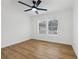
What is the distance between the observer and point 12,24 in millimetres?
4500

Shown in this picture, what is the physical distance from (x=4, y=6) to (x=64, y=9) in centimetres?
335

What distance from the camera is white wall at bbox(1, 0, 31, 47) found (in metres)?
3.96

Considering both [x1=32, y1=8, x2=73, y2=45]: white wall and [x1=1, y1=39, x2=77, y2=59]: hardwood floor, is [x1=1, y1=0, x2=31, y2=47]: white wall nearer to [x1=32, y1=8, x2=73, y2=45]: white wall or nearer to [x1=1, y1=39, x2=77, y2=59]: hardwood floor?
[x1=1, y1=39, x2=77, y2=59]: hardwood floor

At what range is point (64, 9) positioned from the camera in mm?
4332

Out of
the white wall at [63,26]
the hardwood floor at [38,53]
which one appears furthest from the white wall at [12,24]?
the white wall at [63,26]

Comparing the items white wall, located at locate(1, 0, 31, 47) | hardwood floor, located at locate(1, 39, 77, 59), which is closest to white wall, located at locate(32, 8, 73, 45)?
hardwood floor, located at locate(1, 39, 77, 59)

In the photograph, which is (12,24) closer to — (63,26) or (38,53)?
(38,53)

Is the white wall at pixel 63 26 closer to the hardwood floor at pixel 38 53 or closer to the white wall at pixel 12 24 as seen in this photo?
the hardwood floor at pixel 38 53

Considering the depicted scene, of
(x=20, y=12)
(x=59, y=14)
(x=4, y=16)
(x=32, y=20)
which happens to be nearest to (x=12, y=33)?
(x=4, y=16)

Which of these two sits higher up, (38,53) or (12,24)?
(12,24)

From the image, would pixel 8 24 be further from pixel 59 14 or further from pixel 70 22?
pixel 70 22

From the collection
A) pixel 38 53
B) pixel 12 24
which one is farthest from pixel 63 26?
pixel 12 24

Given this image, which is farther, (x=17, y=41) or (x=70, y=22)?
(x=17, y=41)

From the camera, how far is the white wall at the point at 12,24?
396cm
